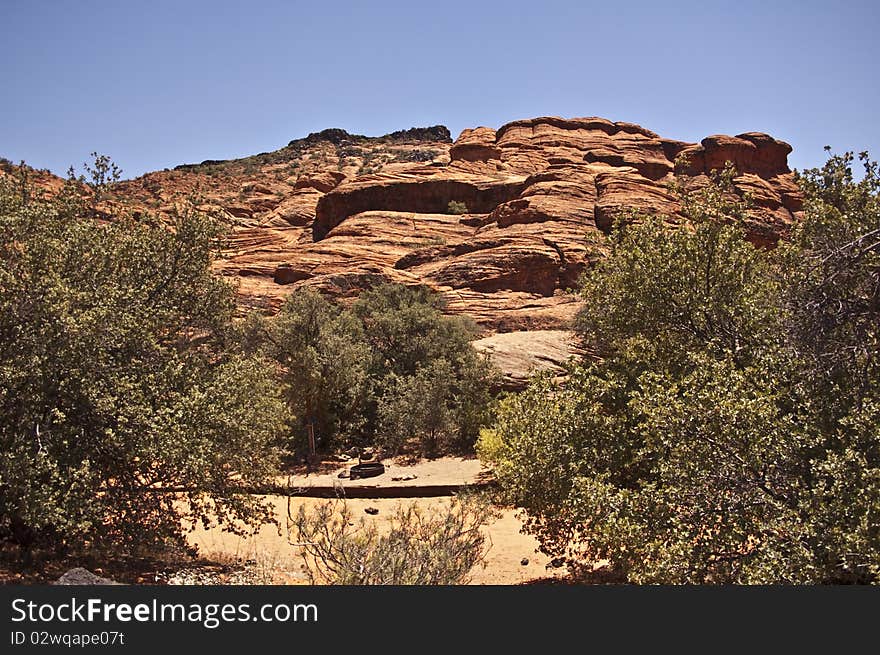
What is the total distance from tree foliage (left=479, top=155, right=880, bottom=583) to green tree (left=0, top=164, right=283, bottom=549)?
5649mm

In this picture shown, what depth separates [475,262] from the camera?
4375 cm

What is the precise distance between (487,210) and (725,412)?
160 feet

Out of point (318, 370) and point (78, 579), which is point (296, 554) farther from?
point (318, 370)

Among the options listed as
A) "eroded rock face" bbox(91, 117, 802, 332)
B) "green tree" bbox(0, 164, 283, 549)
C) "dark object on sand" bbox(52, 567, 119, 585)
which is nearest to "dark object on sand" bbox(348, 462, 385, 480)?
"green tree" bbox(0, 164, 283, 549)

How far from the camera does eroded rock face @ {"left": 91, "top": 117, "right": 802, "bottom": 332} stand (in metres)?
42.1

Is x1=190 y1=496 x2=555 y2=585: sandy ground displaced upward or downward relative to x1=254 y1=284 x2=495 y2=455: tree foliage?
downward

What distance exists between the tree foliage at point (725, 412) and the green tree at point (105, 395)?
5.65 meters

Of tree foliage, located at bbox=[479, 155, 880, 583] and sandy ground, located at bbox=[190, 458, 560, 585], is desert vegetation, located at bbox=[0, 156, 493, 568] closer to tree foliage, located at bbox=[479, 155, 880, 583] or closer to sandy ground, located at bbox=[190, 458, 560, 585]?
sandy ground, located at bbox=[190, 458, 560, 585]

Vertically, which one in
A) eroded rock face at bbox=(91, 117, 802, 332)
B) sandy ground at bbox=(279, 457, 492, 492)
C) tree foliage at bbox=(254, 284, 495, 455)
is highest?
eroded rock face at bbox=(91, 117, 802, 332)

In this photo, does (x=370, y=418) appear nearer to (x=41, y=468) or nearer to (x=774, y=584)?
(x=41, y=468)

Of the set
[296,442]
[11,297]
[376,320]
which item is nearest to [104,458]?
[11,297]

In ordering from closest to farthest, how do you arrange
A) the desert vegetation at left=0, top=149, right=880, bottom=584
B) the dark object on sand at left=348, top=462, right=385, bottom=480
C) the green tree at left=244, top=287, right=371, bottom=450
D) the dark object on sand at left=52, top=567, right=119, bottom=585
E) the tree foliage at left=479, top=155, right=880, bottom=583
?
1. the dark object on sand at left=52, top=567, right=119, bottom=585
2. the tree foliage at left=479, top=155, right=880, bottom=583
3. the desert vegetation at left=0, top=149, right=880, bottom=584
4. the dark object on sand at left=348, top=462, right=385, bottom=480
5. the green tree at left=244, top=287, right=371, bottom=450

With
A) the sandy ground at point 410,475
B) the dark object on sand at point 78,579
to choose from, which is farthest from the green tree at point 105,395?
the sandy ground at point 410,475

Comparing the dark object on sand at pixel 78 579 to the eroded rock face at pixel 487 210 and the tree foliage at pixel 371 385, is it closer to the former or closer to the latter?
the eroded rock face at pixel 487 210
